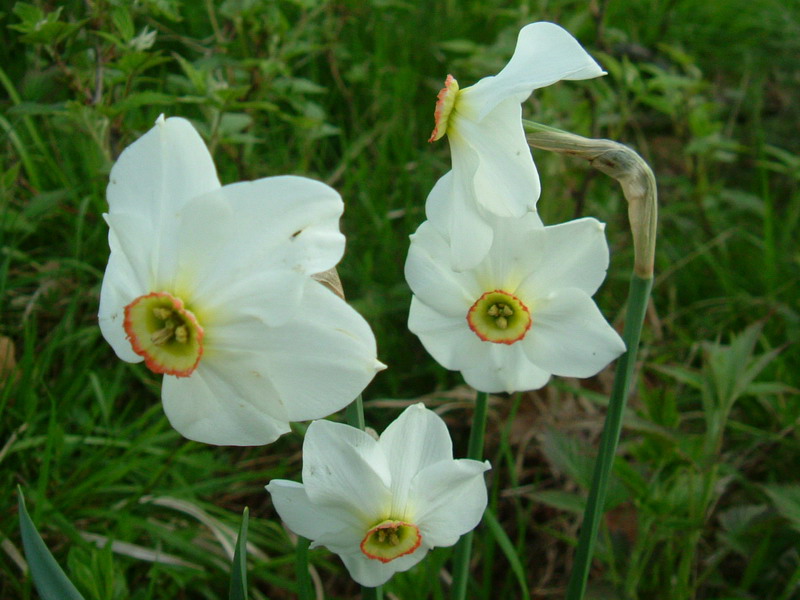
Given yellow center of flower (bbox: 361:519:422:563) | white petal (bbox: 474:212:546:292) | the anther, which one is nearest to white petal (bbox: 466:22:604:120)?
white petal (bbox: 474:212:546:292)

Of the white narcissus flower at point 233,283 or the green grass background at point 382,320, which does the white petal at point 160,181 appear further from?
the green grass background at point 382,320

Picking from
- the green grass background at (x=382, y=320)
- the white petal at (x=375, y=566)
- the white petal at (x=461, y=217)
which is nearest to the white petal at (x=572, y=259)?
the white petal at (x=461, y=217)

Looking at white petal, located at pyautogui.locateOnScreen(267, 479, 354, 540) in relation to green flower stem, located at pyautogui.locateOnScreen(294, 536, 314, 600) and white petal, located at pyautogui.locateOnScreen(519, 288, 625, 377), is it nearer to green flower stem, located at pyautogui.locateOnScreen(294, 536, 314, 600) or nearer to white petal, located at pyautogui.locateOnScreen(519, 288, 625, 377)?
green flower stem, located at pyautogui.locateOnScreen(294, 536, 314, 600)

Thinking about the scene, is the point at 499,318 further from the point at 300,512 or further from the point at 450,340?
the point at 300,512

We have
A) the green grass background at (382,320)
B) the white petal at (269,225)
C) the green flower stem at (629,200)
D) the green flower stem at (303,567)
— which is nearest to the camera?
the white petal at (269,225)

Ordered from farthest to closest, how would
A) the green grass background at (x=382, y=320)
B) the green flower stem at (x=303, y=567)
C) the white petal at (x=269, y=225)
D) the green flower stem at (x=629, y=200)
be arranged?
the green grass background at (x=382, y=320) < the green flower stem at (x=303, y=567) < the green flower stem at (x=629, y=200) < the white petal at (x=269, y=225)
